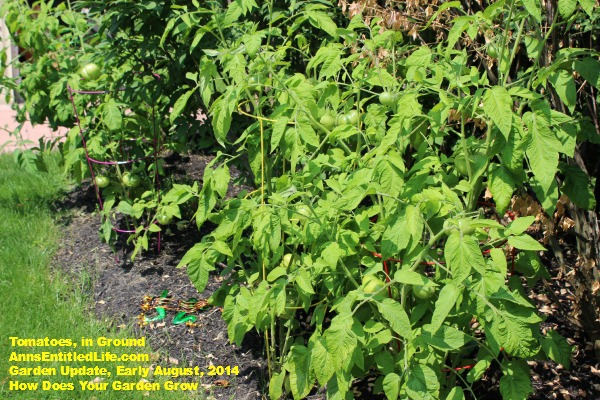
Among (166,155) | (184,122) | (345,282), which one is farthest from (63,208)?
(345,282)

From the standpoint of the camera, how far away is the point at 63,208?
5.11 metres

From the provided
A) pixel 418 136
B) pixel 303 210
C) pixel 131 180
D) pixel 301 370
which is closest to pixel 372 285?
pixel 303 210

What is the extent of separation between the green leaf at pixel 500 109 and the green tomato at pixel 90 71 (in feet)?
9.53

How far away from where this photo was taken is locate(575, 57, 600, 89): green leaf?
6.73 feet

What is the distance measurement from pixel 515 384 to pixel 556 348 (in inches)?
9.2

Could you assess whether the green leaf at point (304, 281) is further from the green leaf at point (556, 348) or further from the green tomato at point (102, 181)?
the green tomato at point (102, 181)

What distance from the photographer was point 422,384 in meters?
2.17

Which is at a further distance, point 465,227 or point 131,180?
point 131,180

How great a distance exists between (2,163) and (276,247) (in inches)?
183

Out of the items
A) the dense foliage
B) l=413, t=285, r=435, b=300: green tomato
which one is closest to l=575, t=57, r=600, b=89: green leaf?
the dense foliage

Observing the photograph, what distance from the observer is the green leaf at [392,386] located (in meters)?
2.19

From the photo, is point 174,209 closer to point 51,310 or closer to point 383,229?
point 51,310

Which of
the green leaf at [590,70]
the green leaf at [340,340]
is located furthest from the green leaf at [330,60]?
the green leaf at [340,340]

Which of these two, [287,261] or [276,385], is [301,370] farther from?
[287,261]
